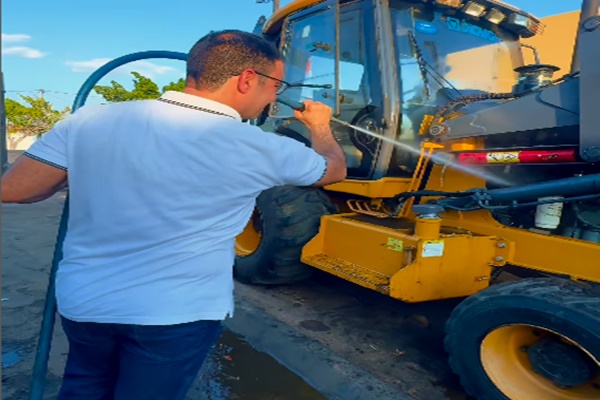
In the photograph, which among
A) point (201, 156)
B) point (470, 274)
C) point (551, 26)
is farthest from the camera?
point (551, 26)

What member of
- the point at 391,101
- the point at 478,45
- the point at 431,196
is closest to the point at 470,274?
the point at 431,196

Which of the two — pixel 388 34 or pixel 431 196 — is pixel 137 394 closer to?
pixel 431 196

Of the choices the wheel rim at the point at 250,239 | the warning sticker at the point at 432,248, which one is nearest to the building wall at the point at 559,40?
the wheel rim at the point at 250,239

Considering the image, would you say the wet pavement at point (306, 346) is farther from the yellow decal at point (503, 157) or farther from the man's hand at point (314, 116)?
the man's hand at point (314, 116)

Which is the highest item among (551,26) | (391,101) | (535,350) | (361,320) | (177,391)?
(551,26)

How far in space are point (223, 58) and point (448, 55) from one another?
2962mm

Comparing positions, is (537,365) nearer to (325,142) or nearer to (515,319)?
(515,319)

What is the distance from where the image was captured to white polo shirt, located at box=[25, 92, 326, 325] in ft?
4.45

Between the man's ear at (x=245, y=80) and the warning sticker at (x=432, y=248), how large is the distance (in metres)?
1.89

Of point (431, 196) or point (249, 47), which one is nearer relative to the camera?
point (249, 47)

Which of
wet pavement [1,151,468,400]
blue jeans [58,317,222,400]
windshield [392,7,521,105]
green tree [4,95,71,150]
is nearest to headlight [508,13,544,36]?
windshield [392,7,521,105]

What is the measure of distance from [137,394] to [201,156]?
2.34 feet

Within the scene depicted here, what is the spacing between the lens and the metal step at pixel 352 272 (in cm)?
333

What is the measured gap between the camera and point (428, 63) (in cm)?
387
